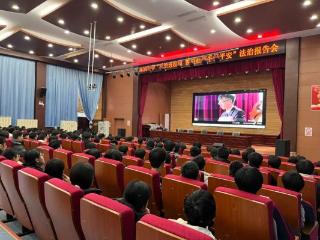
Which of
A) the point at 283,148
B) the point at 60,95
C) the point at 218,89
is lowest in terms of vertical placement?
the point at 283,148

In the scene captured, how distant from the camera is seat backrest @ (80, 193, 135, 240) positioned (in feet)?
4.27

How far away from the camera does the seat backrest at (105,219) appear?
130 centimetres

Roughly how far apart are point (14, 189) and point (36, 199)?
51 centimetres

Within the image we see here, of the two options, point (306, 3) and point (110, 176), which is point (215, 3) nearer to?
point (306, 3)

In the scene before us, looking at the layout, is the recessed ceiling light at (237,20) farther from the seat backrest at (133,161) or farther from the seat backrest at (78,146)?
the seat backrest at (133,161)

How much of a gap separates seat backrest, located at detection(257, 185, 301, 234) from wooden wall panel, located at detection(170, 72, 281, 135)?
942 cm

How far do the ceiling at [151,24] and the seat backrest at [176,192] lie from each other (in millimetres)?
5026

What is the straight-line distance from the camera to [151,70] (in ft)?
40.4

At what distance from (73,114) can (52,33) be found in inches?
215

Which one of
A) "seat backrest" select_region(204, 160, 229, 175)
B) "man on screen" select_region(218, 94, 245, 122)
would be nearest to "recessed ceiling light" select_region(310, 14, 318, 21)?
"man on screen" select_region(218, 94, 245, 122)

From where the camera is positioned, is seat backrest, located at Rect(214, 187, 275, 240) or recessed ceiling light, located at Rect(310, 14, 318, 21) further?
recessed ceiling light, located at Rect(310, 14, 318, 21)

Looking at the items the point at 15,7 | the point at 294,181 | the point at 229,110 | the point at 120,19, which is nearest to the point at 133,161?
the point at 294,181

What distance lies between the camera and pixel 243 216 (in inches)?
69.6

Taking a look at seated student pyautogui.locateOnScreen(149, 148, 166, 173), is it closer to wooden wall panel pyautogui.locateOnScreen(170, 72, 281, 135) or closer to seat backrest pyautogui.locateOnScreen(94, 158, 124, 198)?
seat backrest pyautogui.locateOnScreen(94, 158, 124, 198)
